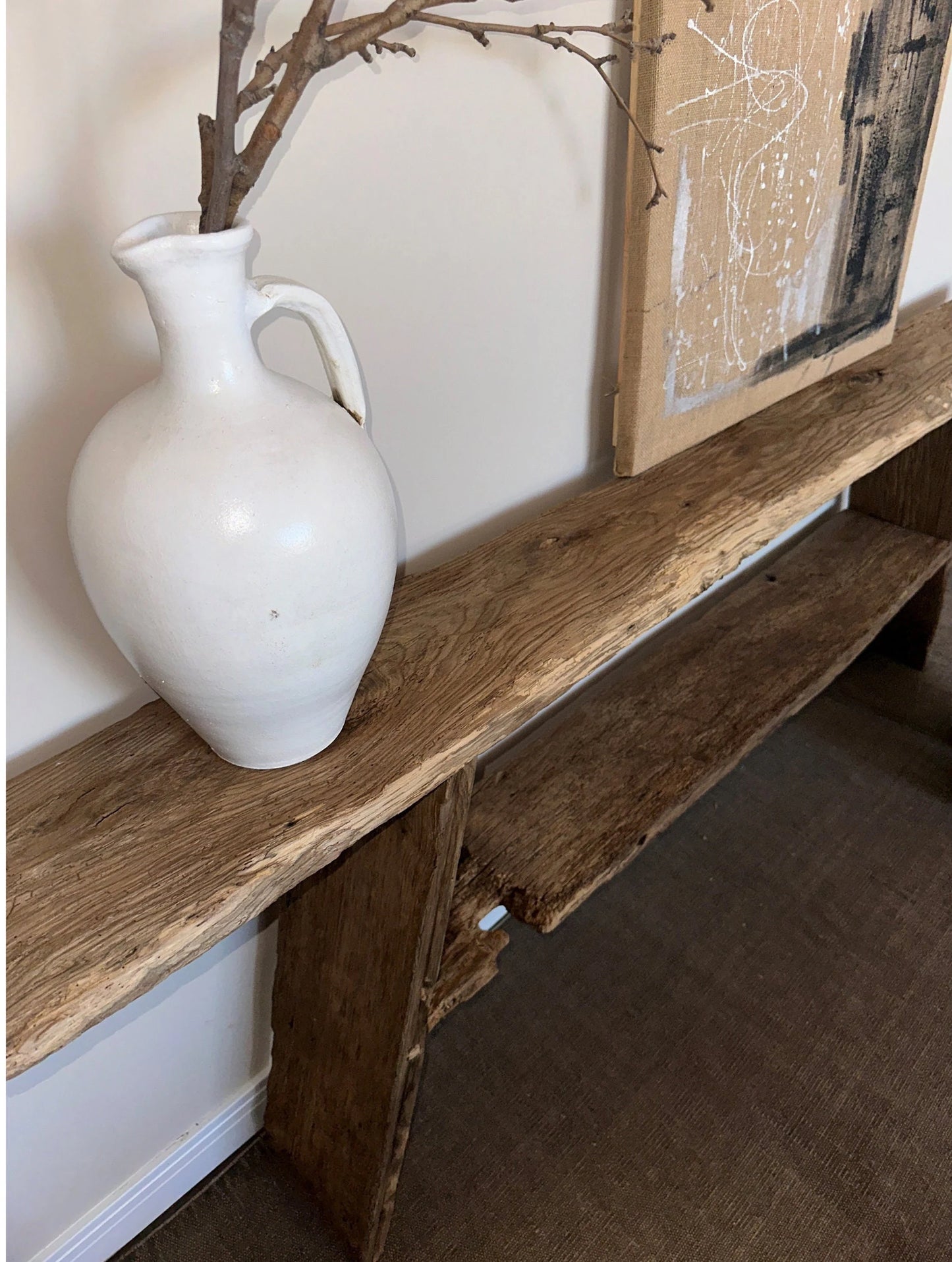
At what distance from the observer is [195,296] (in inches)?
22.1

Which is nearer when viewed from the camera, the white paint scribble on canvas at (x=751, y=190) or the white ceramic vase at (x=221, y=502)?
the white ceramic vase at (x=221, y=502)

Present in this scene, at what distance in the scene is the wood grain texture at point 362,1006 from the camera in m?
0.90

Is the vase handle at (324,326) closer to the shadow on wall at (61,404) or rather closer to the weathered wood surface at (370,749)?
the shadow on wall at (61,404)

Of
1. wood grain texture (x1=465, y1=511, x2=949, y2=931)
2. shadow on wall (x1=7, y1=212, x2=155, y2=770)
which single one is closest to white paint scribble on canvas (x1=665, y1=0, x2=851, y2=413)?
wood grain texture (x1=465, y1=511, x2=949, y2=931)

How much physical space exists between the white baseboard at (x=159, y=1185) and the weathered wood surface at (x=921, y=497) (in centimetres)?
150

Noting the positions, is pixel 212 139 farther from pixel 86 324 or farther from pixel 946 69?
pixel 946 69

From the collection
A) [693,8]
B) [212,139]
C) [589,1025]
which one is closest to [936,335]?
[693,8]

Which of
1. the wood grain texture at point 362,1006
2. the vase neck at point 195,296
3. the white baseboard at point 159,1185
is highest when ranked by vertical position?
the vase neck at point 195,296

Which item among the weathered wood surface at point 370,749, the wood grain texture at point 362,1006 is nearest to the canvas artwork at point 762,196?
the weathered wood surface at point 370,749

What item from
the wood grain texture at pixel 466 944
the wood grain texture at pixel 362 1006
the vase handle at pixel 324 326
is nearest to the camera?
A: the vase handle at pixel 324 326

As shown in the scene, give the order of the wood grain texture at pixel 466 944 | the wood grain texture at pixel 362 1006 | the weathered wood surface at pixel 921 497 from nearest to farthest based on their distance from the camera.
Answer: the wood grain texture at pixel 362 1006 < the wood grain texture at pixel 466 944 < the weathered wood surface at pixel 921 497

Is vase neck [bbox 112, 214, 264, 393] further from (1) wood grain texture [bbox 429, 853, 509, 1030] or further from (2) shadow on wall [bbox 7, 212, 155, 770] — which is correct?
(1) wood grain texture [bbox 429, 853, 509, 1030]

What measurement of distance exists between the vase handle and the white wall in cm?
13

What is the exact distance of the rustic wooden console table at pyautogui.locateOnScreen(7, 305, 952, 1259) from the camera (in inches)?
25.8
